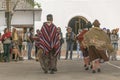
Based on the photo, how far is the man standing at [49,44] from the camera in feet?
54.2

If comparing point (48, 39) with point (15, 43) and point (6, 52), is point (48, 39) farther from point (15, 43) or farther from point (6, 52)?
point (15, 43)

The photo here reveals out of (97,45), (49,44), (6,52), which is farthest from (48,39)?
(6,52)

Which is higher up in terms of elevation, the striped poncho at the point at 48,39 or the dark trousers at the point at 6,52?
the striped poncho at the point at 48,39

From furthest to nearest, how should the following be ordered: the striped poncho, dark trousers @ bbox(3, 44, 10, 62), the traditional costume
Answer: dark trousers @ bbox(3, 44, 10, 62) → the traditional costume → the striped poncho

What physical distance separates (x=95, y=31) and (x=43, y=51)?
1.80 metres

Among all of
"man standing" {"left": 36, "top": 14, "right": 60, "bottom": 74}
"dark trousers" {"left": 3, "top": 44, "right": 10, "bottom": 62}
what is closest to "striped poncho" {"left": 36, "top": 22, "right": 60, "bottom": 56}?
"man standing" {"left": 36, "top": 14, "right": 60, "bottom": 74}

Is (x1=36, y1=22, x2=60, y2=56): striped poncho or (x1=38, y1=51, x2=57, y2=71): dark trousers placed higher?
(x1=36, y1=22, x2=60, y2=56): striped poncho

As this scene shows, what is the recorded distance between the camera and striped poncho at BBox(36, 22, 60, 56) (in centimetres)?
1650

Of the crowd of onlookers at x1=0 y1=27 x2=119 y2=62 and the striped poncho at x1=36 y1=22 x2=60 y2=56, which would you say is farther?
the crowd of onlookers at x1=0 y1=27 x2=119 y2=62

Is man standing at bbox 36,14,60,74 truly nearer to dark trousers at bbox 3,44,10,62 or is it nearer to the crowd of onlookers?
the crowd of onlookers

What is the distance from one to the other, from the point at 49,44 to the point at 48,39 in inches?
6.6

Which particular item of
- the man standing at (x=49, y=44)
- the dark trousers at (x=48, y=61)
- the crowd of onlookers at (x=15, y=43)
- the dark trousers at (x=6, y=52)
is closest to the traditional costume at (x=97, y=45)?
the man standing at (x=49, y=44)

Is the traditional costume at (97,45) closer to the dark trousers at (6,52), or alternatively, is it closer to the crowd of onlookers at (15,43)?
the crowd of onlookers at (15,43)

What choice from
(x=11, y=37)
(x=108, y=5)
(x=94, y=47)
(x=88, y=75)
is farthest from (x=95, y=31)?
(x=108, y=5)
